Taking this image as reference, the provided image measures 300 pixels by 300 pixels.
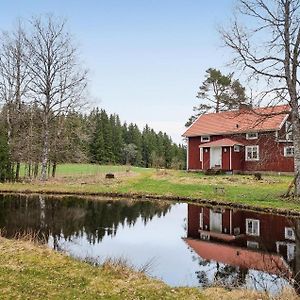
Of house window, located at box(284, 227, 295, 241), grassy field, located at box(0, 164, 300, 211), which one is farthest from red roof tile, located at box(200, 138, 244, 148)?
house window, located at box(284, 227, 295, 241)

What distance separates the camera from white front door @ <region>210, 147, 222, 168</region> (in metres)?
34.9

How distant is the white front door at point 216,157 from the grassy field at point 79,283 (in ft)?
90.8

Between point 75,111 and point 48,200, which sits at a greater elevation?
point 75,111

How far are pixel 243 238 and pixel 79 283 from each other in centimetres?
A: 706

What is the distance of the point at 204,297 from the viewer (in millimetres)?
6398

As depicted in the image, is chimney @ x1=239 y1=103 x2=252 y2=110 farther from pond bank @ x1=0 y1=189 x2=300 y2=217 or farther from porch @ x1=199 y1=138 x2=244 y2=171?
porch @ x1=199 y1=138 x2=244 y2=171

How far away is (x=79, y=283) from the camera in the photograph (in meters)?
6.72

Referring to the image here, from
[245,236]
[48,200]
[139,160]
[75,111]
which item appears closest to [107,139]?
[139,160]

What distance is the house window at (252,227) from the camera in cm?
1288

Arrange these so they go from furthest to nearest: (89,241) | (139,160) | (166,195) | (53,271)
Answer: (139,160) → (166,195) → (89,241) → (53,271)

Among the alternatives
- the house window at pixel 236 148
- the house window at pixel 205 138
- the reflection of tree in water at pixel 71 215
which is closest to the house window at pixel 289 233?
the reflection of tree in water at pixel 71 215

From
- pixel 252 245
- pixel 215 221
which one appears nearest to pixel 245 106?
pixel 215 221

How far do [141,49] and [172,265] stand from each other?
13.1m

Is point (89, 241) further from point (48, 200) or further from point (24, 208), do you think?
point (48, 200)
